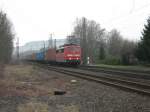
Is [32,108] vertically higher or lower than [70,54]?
lower

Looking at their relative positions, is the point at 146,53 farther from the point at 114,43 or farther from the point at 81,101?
the point at 114,43

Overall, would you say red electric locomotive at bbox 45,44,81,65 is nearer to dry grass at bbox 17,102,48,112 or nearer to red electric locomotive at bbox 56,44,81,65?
red electric locomotive at bbox 56,44,81,65

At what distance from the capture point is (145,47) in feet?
127

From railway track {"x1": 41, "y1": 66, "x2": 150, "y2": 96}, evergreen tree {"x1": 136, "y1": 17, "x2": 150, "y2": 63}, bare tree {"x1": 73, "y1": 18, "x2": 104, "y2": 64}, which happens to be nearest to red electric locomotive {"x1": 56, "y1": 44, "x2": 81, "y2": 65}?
evergreen tree {"x1": 136, "y1": 17, "x2": 150, "y2": 63}

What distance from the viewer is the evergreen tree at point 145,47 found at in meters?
38.7

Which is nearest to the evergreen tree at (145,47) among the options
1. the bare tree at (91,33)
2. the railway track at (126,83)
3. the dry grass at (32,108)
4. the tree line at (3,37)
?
the railway track at (126,83)

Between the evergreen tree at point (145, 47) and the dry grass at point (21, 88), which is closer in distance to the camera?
the dry grass at point (21, 88)

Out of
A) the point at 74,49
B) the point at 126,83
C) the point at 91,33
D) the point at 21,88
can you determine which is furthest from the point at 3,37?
the point at 91,33

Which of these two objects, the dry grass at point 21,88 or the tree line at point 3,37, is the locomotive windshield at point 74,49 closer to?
the tree line at point 3,37

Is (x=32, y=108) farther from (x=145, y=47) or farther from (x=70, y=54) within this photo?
(x=145, y=47)

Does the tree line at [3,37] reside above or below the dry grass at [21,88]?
above

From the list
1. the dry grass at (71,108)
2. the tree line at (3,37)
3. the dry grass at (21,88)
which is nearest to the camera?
the dry grass at (71,108)

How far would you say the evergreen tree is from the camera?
3866cm

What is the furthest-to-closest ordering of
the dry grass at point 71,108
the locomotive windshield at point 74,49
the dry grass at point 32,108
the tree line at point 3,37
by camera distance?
the locomotive windshield at point 74,49
the tree line at point 3,37
the dry grass at point 71,108
the dry grass at point 32,108
